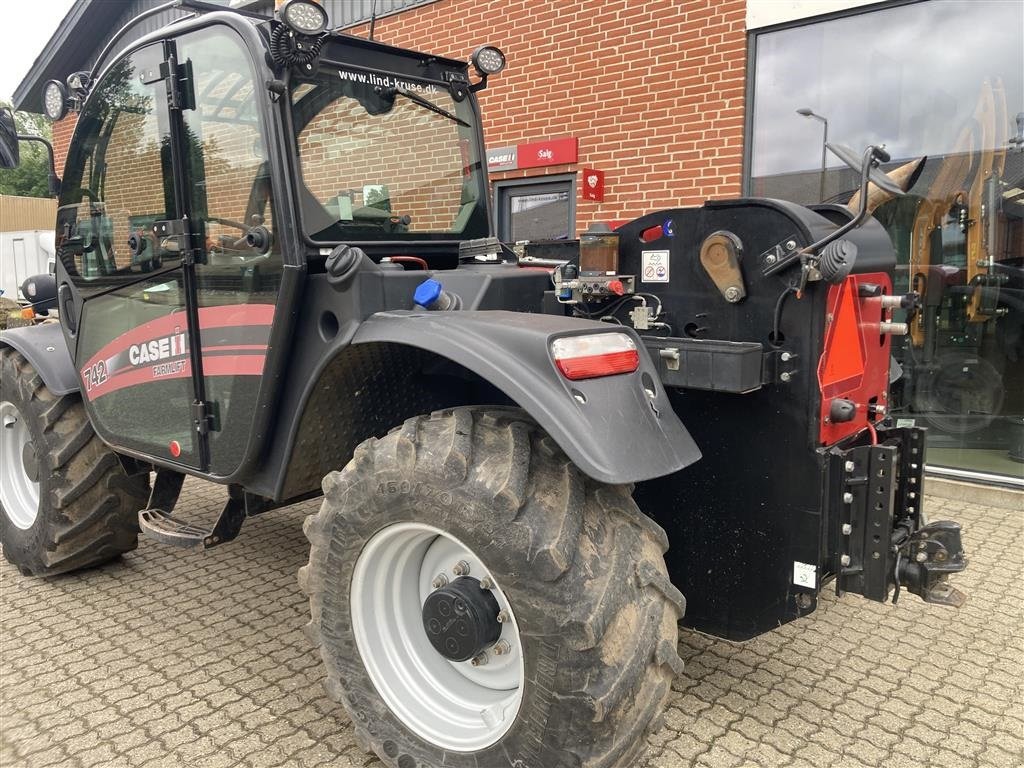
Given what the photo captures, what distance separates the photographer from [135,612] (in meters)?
3.78

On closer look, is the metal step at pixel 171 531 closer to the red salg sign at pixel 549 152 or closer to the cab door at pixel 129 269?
the cab door at pixel 129 269

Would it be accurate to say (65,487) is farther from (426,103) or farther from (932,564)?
(932,564)

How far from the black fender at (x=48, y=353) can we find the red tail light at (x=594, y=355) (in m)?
2.76

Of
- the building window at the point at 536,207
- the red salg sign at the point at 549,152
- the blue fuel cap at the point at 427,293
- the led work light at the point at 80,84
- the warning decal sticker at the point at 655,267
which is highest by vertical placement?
the red salg sign at the point at 549,152

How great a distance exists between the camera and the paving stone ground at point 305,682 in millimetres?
2664

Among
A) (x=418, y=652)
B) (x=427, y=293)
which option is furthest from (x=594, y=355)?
(x=418, y=652)

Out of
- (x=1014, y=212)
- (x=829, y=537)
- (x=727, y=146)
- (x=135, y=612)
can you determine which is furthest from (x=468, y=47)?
(x=829, y=537)

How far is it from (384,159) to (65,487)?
2.29m

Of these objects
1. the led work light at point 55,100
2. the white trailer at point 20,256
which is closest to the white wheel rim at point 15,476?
the led work light at point 55,100

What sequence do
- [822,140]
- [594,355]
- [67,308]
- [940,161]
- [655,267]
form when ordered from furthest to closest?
[822,140] → [940,161] → [67,308] → [655,267] → [594,355]

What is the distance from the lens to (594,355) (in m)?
2.20

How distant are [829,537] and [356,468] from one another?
4.91 ft

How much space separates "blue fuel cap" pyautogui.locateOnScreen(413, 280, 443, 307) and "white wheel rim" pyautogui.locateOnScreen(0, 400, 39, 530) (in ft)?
9.62

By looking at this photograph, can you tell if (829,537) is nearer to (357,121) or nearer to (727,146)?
(357,121)
